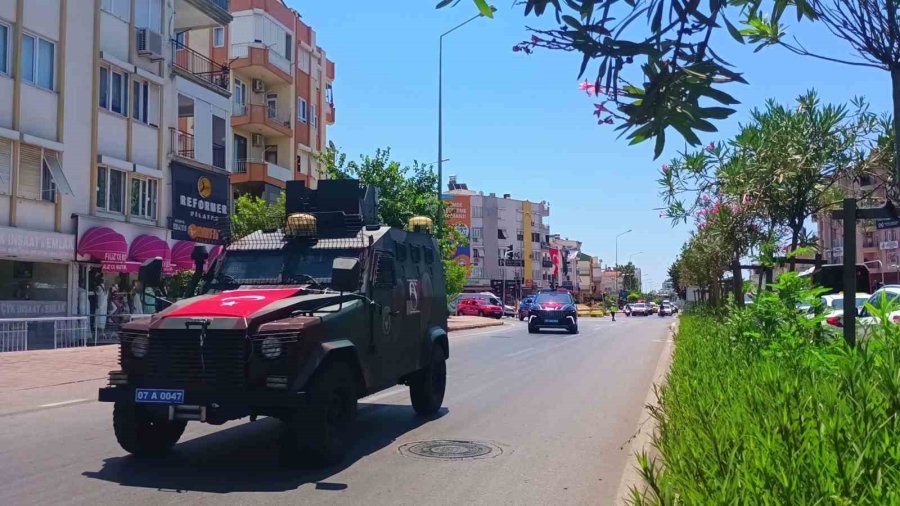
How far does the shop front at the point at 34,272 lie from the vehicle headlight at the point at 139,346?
15.1 m

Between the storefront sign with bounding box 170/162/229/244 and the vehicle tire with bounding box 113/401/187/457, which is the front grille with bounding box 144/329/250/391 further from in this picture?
the storefront sign with bounding box 170/162/229/244

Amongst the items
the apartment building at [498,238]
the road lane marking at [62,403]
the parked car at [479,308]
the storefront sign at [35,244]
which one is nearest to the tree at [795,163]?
the road lane marking at [62,403]

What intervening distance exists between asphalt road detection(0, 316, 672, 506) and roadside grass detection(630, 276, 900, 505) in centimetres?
150

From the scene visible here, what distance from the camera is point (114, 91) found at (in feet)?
78.6

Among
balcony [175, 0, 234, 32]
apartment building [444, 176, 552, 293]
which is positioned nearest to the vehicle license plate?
balcony [175, 0, 234, 32]

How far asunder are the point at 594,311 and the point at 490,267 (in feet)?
87.5

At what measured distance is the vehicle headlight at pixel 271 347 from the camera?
6.20 metres

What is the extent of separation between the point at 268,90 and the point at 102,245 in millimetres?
17870

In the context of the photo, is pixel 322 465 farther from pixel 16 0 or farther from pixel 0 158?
pixel 16 0

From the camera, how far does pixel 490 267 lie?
308 ft

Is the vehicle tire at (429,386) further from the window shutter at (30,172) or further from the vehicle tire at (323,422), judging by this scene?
the window shutter at (30,172)

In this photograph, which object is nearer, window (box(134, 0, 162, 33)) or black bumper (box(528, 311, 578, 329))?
window (box(134, 0, 162, 33))

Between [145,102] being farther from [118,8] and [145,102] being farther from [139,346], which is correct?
[139,346]

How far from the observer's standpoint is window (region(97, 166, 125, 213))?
23281 millimetres
